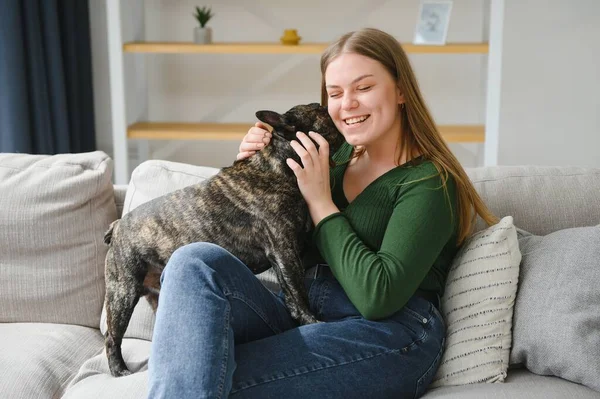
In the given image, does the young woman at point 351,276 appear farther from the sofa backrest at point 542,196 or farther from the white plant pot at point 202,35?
the white plant pot at point 202,35

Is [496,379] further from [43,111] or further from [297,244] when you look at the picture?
[43,111]

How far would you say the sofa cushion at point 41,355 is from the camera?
1898mm

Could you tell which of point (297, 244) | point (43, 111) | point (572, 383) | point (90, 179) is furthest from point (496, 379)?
point (43, 111)

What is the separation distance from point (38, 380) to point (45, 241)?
45 cm

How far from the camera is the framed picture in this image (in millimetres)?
3791

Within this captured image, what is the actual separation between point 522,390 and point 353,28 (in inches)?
113

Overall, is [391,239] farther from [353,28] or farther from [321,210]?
[353,28]

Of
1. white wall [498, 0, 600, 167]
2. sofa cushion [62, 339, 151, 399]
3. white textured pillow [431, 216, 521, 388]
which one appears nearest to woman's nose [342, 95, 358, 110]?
white textured pillow [431, 216, 521, 388]

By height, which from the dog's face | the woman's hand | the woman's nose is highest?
the woman's nose

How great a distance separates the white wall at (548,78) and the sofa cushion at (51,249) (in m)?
2.38

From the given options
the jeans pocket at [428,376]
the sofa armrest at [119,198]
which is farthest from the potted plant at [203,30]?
the jeans pocket at [428,376]

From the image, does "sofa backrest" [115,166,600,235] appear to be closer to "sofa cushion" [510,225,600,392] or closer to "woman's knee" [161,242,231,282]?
"sofa cushion" [510,225,600,392]

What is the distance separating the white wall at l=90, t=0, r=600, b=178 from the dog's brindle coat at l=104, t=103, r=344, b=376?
2.25 metres

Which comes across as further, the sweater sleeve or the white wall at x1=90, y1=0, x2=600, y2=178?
the white wall at x1=90, y1=0, x2=600, y2=178
